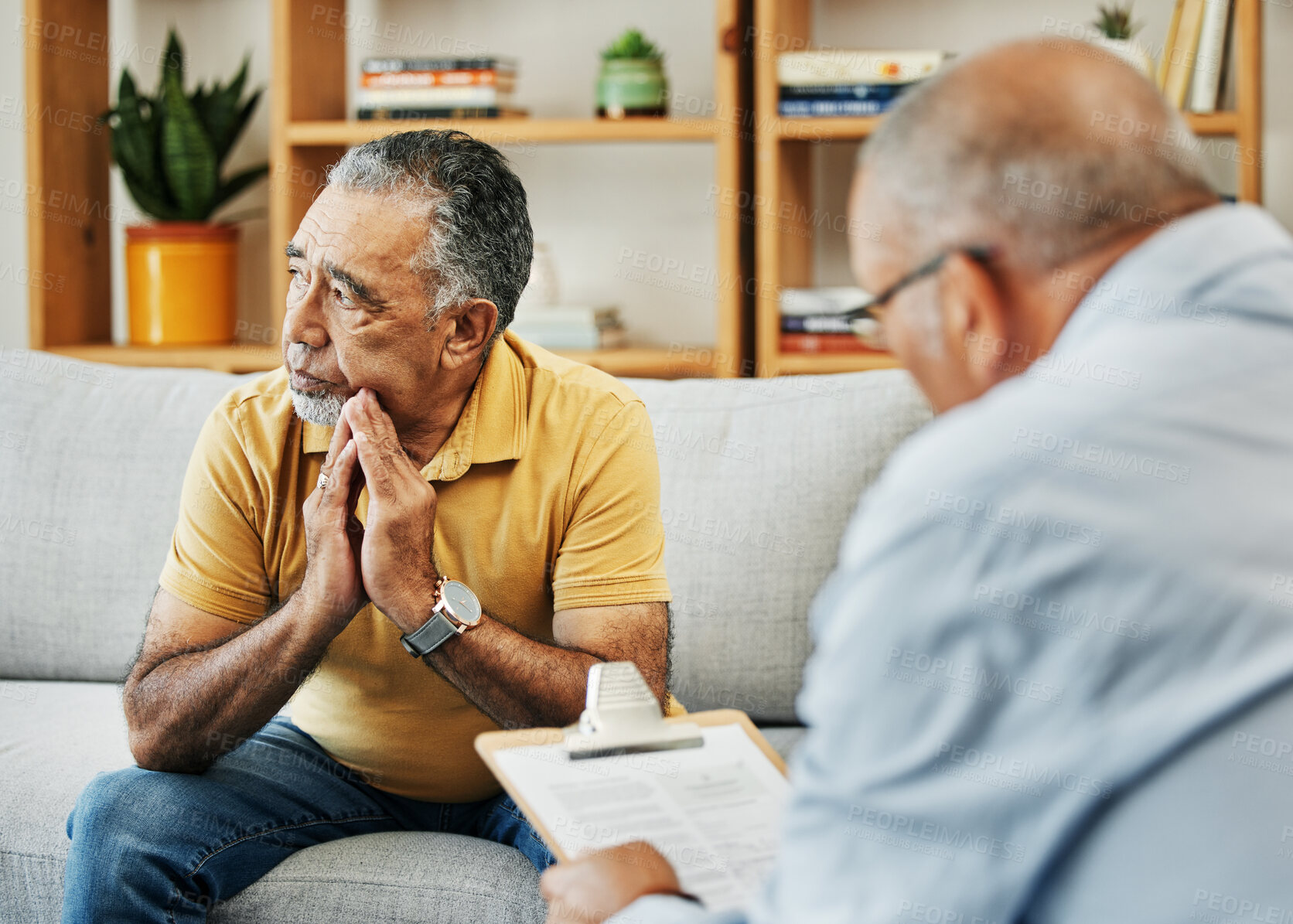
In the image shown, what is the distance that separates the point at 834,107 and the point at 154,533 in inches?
55.2

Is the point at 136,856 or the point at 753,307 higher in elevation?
the point at 753,307

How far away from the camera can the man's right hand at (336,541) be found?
1.32 meters

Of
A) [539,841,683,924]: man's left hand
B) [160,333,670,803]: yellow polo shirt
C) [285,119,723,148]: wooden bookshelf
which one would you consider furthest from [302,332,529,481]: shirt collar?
[285,119,723,148]: wooden bookshelf

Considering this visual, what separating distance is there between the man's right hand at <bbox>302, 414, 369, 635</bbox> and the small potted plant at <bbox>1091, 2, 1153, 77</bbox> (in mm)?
1508

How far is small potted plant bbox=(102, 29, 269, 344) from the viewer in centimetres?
252

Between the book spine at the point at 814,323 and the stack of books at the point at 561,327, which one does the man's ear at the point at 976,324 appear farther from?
the stack of books at the point at 561,327

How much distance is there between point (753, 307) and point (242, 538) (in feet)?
4.36

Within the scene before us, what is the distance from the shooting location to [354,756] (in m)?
1.50

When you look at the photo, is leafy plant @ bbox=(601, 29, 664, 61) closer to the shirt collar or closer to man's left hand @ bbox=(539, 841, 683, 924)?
the shirt collar

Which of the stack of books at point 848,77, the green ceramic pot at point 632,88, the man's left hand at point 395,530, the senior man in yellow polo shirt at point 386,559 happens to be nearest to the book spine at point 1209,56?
the stack of books at point 848,77

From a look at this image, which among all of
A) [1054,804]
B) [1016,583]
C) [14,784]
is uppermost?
[1016,583]

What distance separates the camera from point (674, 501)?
6.03 ft

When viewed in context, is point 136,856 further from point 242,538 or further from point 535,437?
point 535,437

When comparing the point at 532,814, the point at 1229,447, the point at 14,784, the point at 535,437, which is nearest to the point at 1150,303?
the point at 1229,447
